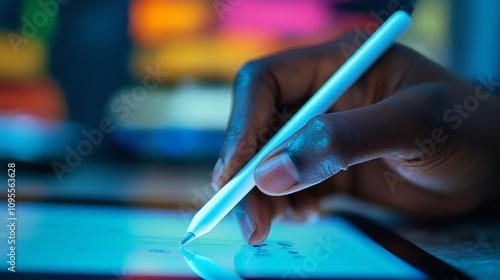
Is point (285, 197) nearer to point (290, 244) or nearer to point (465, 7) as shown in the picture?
point (290, 244)

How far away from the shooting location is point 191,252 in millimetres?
534

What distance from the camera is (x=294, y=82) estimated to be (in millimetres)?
732

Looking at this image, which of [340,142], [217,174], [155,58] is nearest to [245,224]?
[217,174]

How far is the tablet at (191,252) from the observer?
46 cm

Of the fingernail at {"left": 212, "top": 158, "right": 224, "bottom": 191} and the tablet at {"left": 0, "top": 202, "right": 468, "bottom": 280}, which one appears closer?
the tablet at {"left": 0, "top": 202, "right": 468, "bottom": 280}

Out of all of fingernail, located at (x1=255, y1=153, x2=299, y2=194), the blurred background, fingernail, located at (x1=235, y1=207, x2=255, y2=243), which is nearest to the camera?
fingernail, located at (x1=255, y1=153, x2=299, y2=194)

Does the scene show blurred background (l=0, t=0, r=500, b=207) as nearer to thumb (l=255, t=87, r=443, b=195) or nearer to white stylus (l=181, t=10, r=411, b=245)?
white stylus (l=181, t=10, r=411, b=245)

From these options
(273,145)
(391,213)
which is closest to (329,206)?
(391,213)

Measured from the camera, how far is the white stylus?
1.66 feet

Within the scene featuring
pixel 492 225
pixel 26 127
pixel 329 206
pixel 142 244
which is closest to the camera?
pixel 142 244

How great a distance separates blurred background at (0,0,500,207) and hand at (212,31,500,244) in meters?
0.55

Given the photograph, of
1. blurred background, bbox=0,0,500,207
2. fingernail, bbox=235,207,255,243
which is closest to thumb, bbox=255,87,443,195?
fingernail, bbox=235,207,255,243

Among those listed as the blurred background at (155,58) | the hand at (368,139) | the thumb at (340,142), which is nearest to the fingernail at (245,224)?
the hand at (368,139)

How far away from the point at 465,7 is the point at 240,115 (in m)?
0.83
